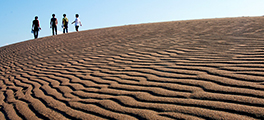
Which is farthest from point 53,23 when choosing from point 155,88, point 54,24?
point 155,88

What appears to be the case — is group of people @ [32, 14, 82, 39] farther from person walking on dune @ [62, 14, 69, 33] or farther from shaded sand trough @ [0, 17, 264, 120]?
shaded sand trough @ [0, 17, 264, 120]

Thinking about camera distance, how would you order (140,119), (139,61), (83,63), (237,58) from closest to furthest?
(140,119) → (237,58) → (139,61) → (83,63)

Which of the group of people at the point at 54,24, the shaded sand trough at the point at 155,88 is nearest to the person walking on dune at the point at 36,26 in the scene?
the group of people at the point at 54,24

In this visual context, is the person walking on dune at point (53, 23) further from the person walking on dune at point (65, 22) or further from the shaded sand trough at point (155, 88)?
the shaded sand trough at point (155, 88)

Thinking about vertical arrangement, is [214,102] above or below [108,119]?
above

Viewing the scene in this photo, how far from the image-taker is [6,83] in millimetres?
5266

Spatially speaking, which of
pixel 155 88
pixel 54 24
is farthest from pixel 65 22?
pixel 155 88

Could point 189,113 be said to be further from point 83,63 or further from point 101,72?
point 83,63

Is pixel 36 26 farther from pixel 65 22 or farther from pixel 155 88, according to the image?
pixel 155 88

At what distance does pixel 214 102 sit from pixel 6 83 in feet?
15.3

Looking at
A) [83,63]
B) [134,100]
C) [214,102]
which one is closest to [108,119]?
[134,100]

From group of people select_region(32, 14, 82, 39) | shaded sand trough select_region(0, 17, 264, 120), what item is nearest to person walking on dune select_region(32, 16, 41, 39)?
group of people select_region(32, 14, 82, 39)

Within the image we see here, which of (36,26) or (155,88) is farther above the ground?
(36,26)

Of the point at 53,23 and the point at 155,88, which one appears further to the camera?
the point at 53,23
